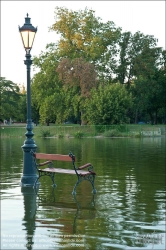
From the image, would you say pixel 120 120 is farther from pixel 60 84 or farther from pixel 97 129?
pixel 60 84

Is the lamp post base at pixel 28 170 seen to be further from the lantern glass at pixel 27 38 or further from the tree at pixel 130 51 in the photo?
the tree at pixel 130 51

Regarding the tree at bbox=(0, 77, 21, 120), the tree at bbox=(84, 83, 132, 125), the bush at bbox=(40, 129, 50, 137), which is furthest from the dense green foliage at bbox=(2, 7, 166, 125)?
the tree at bbox=(0, 77, 21, 120)

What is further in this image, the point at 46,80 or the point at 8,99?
the point at 8,99

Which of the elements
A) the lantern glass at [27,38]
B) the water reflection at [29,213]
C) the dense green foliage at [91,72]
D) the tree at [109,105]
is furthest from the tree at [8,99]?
the water reflection at [29,213]

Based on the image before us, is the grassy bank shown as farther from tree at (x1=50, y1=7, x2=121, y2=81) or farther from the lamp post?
the lamp post

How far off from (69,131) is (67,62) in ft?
31.1

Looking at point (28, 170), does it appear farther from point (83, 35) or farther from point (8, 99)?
point (8, 99)

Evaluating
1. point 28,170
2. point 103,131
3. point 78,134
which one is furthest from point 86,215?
point 103,131

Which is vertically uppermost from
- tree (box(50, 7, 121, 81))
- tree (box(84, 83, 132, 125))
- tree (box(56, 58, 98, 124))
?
tree (box(50, 7, 121, 81))

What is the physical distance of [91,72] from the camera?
71.4 meters

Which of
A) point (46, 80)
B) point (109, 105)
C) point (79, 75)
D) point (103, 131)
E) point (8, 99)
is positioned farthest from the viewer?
point (8, 99)

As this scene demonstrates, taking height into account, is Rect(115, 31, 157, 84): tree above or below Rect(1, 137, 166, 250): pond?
above

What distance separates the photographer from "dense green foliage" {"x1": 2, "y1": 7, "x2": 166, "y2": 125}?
223 ft

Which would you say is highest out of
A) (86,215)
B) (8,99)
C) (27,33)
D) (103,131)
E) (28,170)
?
(8,99)
